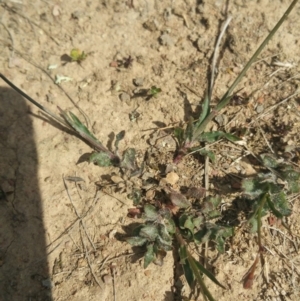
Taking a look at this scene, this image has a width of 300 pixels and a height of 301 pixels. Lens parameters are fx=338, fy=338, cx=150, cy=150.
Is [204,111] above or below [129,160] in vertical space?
above

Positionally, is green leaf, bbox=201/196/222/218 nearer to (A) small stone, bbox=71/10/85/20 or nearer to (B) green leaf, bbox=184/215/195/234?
(B) green leaf, bbox=184/215/195/234

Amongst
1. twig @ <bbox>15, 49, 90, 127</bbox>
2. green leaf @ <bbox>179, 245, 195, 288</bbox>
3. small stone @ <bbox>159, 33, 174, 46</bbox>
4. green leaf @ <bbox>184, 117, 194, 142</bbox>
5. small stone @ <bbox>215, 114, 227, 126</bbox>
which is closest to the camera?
green leaf @ <bbox>179, 245, 195, 288</bbox>

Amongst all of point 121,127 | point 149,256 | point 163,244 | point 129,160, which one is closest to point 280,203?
point 163,244

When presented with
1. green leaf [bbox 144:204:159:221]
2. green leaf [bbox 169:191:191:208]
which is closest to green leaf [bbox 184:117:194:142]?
green leaf [bbox 169:191:191:208]

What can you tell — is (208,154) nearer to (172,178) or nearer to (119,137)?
(172,178)

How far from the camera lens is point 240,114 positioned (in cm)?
259

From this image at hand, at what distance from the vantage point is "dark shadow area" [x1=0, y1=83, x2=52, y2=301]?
2.21 meters

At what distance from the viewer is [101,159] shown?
2.40m

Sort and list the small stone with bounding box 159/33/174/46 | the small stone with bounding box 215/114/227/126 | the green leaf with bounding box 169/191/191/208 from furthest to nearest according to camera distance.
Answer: the small stone with bounding box 159/33/174/46 < the small stone with bounding box 215/114/227/126 < the green leaf with bounding box 169/191/191/208

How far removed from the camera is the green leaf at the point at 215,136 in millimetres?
2404

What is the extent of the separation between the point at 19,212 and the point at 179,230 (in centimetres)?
113

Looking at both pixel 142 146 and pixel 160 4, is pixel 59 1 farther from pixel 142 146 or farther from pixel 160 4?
pixel 142 146

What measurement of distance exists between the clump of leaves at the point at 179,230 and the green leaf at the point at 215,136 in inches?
17.1

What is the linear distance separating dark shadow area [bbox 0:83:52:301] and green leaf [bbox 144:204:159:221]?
0.74 metres
